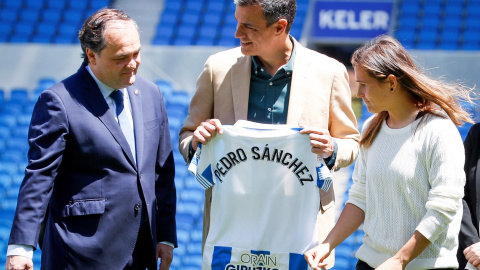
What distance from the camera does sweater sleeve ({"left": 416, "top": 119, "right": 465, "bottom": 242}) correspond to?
2199mm

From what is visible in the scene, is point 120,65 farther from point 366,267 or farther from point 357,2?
point 357,2

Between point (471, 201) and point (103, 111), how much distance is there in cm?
145

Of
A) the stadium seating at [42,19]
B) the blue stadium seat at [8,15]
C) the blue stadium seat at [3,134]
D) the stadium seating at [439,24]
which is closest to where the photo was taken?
the blue stadium seat at [3,134]

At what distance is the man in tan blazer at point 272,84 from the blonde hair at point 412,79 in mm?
338

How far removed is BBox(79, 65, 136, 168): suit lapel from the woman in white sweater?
2.72 ft

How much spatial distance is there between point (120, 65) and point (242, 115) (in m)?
0.52

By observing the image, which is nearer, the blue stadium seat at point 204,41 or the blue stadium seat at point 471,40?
the blue stadium seat at point 471,40

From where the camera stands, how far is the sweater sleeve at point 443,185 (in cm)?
220

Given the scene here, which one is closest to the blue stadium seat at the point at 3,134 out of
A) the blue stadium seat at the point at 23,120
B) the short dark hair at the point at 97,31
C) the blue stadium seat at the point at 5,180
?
the blue stadium seat at the point at 23,120

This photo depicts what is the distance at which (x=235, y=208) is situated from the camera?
263 cm

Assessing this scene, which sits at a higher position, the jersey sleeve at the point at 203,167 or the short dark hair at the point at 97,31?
the short dark hair at the point at 97,31

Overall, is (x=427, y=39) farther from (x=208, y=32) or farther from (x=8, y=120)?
(x=8, y=120)

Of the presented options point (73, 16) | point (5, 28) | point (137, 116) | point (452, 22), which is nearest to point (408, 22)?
point (452, 22)

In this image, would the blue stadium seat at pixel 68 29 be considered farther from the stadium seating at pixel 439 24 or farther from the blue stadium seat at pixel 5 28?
the stadium seating at pixel 439 24
